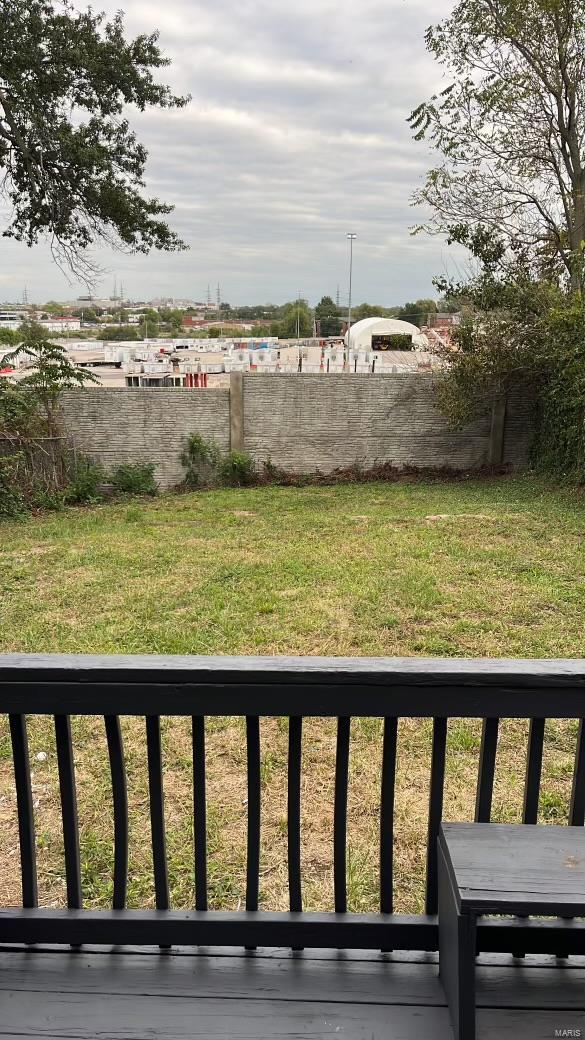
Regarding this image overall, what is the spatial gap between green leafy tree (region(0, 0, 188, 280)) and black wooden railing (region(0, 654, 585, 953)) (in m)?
9.46

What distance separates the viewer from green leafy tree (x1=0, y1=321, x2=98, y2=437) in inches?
372

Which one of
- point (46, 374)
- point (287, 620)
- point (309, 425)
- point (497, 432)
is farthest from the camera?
point (497, 432)

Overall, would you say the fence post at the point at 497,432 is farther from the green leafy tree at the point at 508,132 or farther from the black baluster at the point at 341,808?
the black baluster at the point at 341,808

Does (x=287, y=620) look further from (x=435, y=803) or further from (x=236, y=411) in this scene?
(x=236, y=411)

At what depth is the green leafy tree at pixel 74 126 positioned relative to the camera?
8.72m

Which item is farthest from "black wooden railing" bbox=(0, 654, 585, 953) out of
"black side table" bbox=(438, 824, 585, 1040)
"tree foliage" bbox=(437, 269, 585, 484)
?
"tree foliage" bbox=(437, 269, 585, 484)

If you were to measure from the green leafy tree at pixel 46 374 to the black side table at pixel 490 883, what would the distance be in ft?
30.6

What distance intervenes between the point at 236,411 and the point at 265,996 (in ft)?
32.5

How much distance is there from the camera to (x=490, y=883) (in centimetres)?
110

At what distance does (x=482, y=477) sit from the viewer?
11000mm

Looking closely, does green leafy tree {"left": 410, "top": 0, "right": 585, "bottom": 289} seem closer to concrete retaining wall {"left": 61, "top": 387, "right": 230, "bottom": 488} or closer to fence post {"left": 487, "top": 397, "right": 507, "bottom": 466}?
fence post {"left": 487, "top": 397, "right": 507, "bottom": 466}

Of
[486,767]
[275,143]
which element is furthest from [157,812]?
[275,143]

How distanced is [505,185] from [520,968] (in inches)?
452

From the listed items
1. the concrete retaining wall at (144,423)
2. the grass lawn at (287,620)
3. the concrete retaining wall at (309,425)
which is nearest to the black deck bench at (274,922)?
the grass lawn at (287,620)
